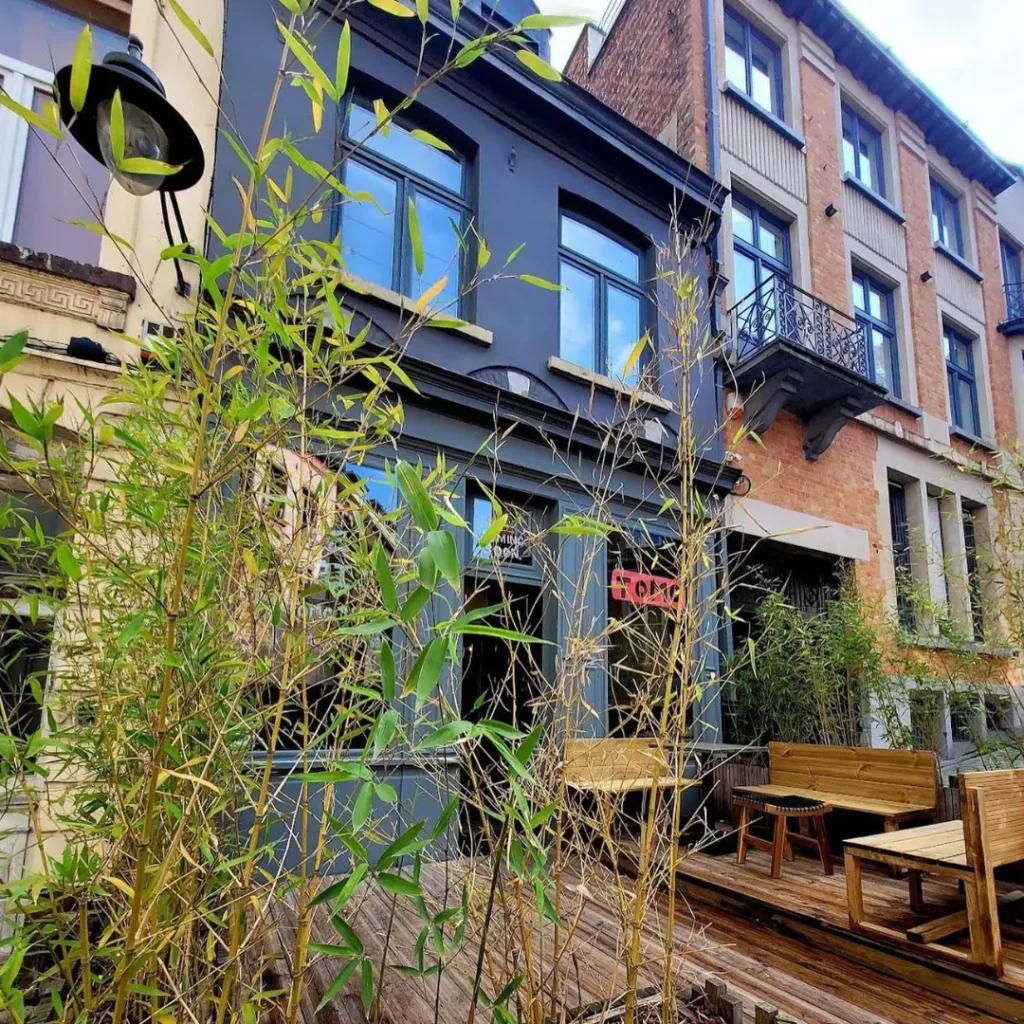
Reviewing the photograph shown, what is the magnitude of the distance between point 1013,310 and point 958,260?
211 cm

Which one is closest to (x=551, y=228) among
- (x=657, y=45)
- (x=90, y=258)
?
(x=90, y=258)

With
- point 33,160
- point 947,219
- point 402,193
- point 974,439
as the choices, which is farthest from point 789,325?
point 33,160

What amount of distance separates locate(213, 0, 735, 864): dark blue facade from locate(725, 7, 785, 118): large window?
269 cm

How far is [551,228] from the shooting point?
6293 millimetres

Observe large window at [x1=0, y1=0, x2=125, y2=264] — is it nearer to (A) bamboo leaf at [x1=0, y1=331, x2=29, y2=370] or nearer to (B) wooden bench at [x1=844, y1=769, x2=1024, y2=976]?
(A) bamboo leaf at [x1=0, y1=331, x2=29, y2=370]

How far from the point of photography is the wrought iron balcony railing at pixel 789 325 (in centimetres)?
761

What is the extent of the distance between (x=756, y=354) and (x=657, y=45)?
4807mm

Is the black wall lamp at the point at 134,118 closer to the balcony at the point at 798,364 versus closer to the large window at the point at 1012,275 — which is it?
the balcony at the point at 798,364

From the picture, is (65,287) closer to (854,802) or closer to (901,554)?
(854,802)

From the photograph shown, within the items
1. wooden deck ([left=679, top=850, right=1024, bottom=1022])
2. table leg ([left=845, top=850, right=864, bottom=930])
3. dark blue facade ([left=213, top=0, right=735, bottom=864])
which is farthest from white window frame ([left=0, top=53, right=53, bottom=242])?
table leg ([left=845, top=850, right=864, bottom=930])

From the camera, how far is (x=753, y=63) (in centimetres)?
909

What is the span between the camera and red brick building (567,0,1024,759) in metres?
7.68

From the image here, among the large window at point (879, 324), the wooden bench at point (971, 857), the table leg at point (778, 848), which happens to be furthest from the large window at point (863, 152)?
the wooden bench at point (971, 857)

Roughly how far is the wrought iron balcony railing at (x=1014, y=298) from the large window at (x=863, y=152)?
3733 millimetres
